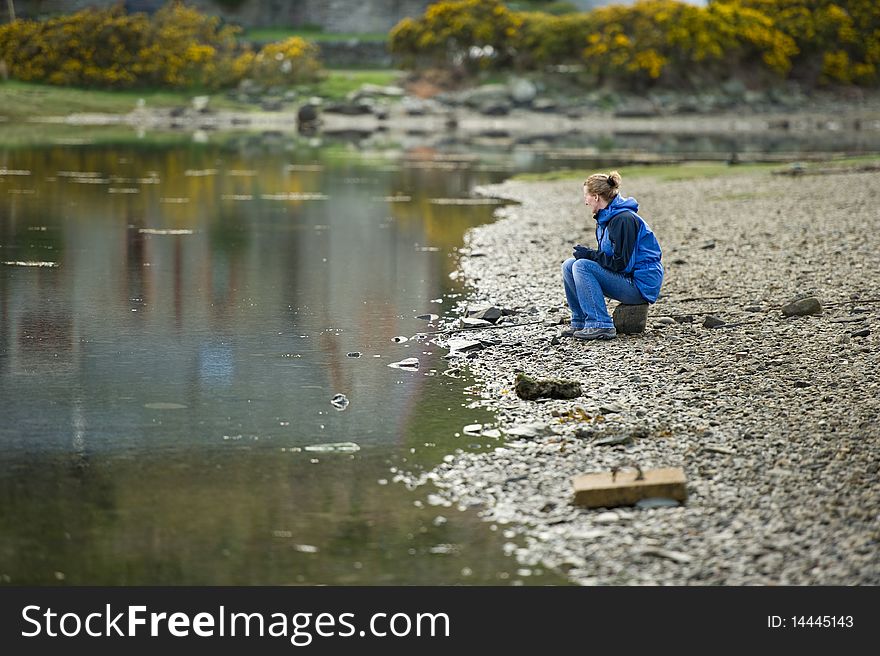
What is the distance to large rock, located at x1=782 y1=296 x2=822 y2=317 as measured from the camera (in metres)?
14.2

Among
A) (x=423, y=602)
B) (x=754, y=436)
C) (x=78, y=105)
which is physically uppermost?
(x=78, y=105)

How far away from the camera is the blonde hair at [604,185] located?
41.9 ft

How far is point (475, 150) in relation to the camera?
5338 centimetres

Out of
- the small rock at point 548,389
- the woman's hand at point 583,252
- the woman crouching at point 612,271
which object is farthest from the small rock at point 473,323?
the small rock at point 548,389

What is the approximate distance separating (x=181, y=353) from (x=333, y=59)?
99116 mm

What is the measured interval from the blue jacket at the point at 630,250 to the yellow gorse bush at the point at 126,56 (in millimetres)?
77187

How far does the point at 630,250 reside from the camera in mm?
13328

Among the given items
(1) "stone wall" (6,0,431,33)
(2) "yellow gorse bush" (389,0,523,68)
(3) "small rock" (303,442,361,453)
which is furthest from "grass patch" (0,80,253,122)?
(3) "small rock" (303,442,361,453)

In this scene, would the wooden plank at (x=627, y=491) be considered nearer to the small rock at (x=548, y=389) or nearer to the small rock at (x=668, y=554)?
the small rock at (x=668, y=554)

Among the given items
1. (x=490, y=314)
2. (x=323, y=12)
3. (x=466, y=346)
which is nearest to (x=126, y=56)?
(x=323, y=12)

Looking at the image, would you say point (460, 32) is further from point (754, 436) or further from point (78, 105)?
point (754, 436)

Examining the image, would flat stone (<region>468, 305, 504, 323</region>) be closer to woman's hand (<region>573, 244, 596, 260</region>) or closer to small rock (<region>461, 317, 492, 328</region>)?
small rock (<region>461, 317, 492, 328</region>)

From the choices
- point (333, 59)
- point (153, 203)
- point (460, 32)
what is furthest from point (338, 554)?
point (333, 59)

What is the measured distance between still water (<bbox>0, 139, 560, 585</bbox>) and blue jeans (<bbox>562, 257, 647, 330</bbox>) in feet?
5.40
